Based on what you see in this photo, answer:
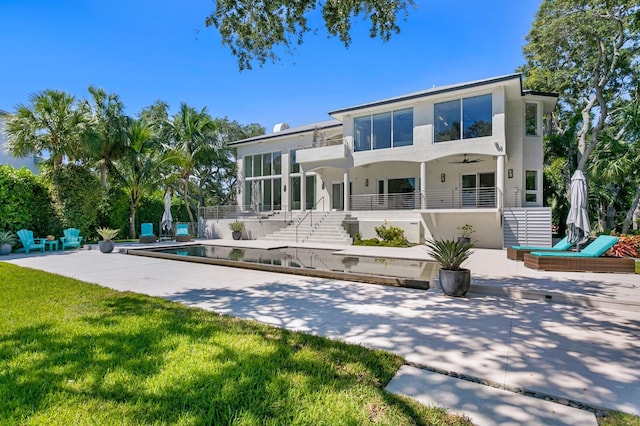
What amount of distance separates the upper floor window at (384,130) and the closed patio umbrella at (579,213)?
9417mm

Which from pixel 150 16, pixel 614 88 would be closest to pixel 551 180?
pixel 614 88

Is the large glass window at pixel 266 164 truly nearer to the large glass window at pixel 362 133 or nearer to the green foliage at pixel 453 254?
the large glass window at pixel 362 133

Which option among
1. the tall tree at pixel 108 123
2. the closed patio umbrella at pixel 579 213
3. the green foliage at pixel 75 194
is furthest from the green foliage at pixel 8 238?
the closed patio umbrella at pixel 579 213

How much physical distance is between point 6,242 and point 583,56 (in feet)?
112

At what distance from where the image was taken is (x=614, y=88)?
75.0 ft

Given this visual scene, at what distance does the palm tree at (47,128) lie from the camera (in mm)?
15000

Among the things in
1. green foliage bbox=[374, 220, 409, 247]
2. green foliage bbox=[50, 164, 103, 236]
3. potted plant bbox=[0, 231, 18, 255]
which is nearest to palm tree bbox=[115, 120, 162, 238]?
green foliage bbox=[50, 164, 103, 236]

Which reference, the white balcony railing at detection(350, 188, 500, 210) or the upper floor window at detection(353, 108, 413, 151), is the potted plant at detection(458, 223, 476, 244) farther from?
the upper floor window at detection(353, 108, 413, 151)

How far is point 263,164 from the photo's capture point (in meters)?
25.8

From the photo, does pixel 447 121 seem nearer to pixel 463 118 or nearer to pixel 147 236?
pixel 463 118

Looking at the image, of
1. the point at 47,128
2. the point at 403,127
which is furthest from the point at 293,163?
the point at 47,128

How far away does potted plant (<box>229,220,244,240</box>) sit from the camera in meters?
21.6

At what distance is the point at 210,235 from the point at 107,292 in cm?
1747

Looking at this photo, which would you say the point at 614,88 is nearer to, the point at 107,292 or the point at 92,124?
the point at 107,292
